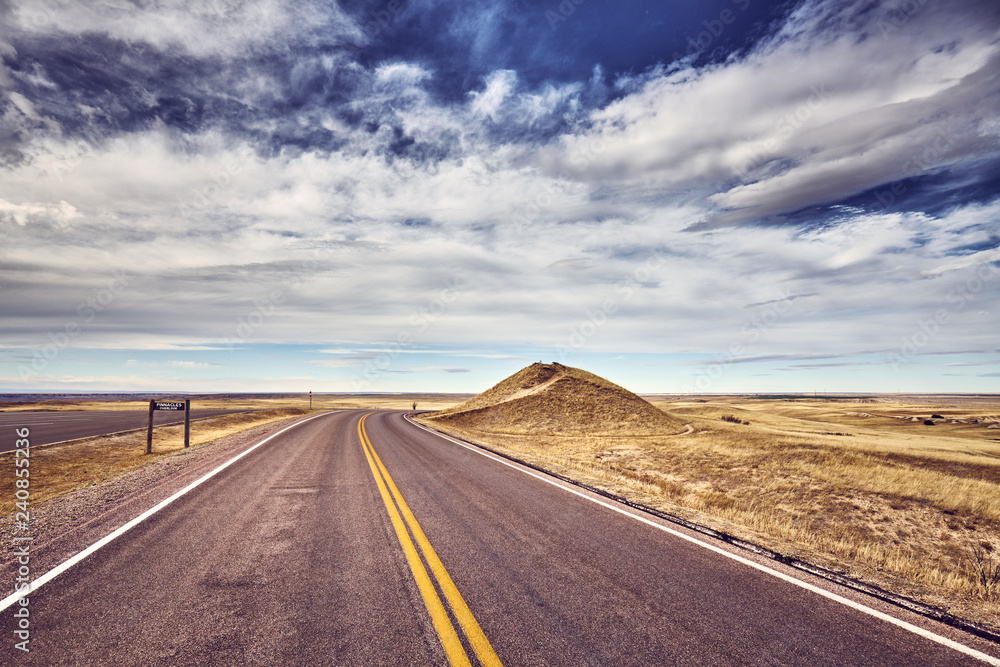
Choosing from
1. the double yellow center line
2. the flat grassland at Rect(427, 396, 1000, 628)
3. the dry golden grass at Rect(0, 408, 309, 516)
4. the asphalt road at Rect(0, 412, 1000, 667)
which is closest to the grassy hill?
the flat grassland at Rect(427, 396, 1000, 628)

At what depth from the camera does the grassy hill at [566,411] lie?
3566cm

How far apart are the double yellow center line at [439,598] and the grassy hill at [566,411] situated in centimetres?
2718

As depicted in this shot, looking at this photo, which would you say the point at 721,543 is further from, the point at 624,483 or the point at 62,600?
the point at 62,600

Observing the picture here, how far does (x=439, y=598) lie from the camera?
176 inches

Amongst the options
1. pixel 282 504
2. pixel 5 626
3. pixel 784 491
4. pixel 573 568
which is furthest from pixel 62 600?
pixel 784 491

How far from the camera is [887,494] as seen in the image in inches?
534

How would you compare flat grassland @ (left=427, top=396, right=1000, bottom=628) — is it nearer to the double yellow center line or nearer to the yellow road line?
the double yellow center line

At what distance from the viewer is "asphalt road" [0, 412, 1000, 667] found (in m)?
3.63

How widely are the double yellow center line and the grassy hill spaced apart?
89.2 feet

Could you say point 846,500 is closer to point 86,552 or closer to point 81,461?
point 86,552

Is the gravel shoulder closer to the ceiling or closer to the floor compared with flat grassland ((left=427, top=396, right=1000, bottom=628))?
closer to the ceiling

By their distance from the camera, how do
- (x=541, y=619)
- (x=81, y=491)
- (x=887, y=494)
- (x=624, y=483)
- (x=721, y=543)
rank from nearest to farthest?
(x=541, y=619) < (x=721, y=543) < (x=81, y=491) < (x=624, y=483) < (x=887, y=494)

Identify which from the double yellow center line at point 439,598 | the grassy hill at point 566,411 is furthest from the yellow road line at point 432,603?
the grassy hill at point 566,411

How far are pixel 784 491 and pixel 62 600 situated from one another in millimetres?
17619
